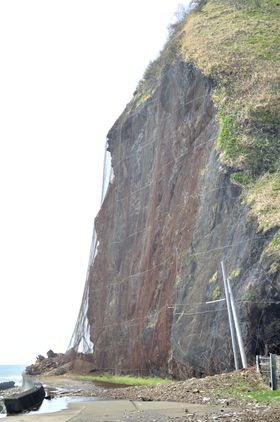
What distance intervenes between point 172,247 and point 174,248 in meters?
0.48

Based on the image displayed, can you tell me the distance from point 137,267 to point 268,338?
19.0 metres

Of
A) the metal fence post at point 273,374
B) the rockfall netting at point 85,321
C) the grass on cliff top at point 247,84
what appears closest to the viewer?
the metal fence post at point 273,374

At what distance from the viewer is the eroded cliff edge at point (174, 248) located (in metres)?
25.8

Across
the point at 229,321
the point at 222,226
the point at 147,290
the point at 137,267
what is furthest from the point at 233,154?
the point at 137,267

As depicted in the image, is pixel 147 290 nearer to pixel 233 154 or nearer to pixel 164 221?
pixel 164 221

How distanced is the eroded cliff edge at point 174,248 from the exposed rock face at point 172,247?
6 cm

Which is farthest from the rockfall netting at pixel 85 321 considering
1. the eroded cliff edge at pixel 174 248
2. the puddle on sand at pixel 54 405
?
the puddle on sand at pixel 54 405

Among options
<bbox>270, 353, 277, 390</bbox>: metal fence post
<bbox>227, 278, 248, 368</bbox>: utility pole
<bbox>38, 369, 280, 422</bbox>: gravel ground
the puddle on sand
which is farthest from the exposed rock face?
the puddle on sand

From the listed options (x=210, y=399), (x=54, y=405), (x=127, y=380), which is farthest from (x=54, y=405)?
(x=127, y=380)

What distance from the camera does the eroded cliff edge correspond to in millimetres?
25750

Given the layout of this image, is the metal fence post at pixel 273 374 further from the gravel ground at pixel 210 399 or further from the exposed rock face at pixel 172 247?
the exposed rock face at pixel 172 247

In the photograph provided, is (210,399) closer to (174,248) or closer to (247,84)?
(174,248)

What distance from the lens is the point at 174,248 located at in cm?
3494

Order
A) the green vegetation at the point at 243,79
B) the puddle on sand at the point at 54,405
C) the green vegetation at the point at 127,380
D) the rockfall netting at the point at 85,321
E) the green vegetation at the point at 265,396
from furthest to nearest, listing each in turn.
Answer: the rockfall netting at the point at 85,321, the green vegetation at the point at 127,380, the green vegetation at the point at 243,79, the puddle on sand at the point at 54,405, the green vegetation at the point at 265,396
